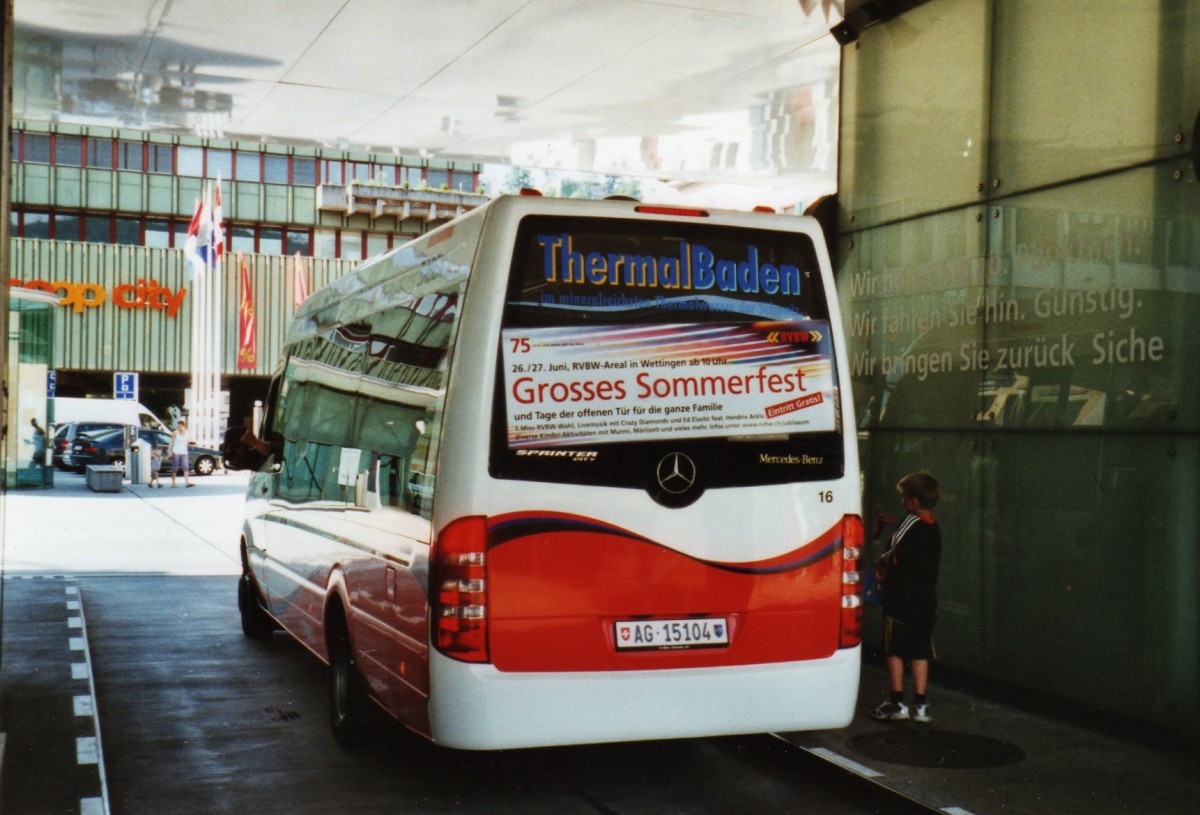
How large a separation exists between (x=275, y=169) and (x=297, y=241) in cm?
288

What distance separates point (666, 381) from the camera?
5.38m

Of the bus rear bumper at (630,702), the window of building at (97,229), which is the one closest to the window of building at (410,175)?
the window of building at (97,229)

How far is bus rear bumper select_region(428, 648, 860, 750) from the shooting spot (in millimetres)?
5070

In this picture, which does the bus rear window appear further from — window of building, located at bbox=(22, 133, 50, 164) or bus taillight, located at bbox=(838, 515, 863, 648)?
window of building, located at bbox=(22, 133, 50, 164)

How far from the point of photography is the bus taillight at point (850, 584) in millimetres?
5629

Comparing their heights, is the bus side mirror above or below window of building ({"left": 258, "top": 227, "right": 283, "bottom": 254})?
below

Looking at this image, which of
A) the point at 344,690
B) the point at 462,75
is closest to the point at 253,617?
the point at 344,690

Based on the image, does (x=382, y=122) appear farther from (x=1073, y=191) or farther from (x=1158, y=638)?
(x=1158, y=638)

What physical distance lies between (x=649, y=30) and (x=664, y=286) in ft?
16.3

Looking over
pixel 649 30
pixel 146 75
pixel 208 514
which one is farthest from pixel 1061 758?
pixel 208 514

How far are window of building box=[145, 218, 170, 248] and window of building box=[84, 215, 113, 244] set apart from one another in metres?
1.36

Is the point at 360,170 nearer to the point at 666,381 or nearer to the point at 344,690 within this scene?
the point at 344,690

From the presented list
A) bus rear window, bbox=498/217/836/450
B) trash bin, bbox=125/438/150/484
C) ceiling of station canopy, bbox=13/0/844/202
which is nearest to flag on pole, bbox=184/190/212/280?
trash bin, bbox=125/438/150/484

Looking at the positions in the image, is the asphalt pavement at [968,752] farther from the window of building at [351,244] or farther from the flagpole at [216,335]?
the window of building at [351,244]
